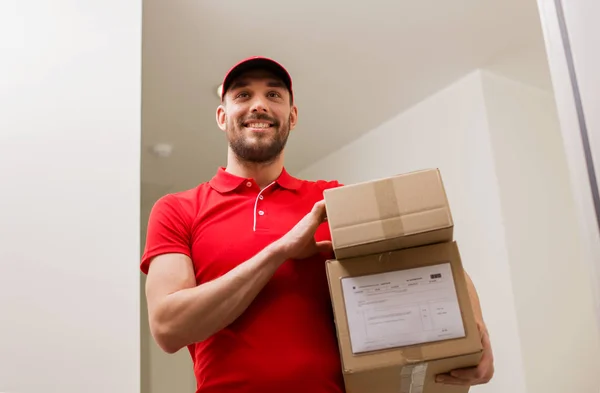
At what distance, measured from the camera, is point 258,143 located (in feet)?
4.28

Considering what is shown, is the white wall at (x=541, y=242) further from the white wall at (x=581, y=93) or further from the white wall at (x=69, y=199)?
the white wall at (x=581, y=93)

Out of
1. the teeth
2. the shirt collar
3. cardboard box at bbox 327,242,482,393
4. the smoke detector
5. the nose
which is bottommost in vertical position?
cardboard box at bbox 327,242,482,393

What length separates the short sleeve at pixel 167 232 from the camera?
1143 millimetres

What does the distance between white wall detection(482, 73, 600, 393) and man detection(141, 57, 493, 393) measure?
1206 millimetres

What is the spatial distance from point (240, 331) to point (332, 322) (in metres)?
0.18

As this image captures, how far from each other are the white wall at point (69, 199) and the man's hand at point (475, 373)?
2.49 ft

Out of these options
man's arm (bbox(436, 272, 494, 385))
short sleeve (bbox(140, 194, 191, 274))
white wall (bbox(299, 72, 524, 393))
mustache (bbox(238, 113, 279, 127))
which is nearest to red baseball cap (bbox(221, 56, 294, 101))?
mustache (bbox(238, 113, 279, 127))

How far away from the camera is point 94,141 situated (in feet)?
5.10

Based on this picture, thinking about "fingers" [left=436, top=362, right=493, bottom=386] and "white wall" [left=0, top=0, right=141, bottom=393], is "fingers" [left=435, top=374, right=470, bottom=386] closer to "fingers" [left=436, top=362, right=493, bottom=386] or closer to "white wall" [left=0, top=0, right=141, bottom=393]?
"fingers" [left=436, top=362, right=493, bottom=386]

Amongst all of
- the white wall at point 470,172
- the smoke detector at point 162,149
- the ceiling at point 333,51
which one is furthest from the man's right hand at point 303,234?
the smoke detector at point 162,149

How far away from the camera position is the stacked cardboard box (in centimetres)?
94

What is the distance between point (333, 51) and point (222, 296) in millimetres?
1519

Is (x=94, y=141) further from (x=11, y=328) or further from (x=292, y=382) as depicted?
(x=292, y=382)

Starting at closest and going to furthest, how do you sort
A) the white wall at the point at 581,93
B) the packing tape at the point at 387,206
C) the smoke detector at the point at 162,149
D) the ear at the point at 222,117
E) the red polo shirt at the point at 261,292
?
the white wall at the point at 581,93, the packing tape at the point at 387,206, the red polo shirt at the point at 261,292, the ear at the point at 222,117, the smoke detector at the point at 162,149
